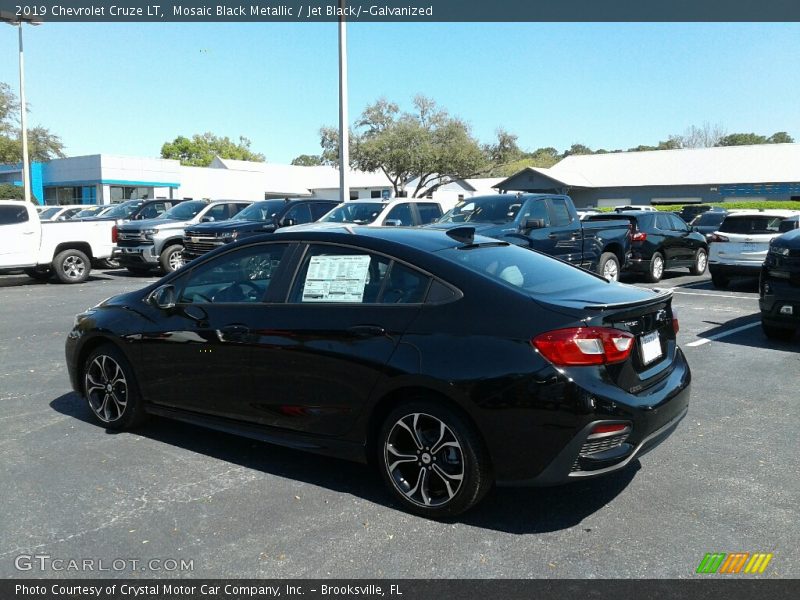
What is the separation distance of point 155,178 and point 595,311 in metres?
56.3

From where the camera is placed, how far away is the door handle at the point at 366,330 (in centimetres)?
418

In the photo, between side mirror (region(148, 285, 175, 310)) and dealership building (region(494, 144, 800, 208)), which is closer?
side mirror (region(148, 285, 175, 310))

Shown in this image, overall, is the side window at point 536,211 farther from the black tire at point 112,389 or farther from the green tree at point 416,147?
the green tree at point 416,147

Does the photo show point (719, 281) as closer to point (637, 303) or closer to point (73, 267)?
point (637, 303)

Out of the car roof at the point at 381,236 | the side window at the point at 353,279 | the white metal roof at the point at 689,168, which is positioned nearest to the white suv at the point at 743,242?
the car roof at the point at 381,236

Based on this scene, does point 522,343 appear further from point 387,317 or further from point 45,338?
point 45,338

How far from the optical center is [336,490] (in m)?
4.49

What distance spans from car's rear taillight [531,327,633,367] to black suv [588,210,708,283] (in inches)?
515

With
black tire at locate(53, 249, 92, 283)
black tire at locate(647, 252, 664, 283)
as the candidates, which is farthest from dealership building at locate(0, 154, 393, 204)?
black tire at locate(647, 252, 664, 283)

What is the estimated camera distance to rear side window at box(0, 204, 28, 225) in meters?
15.3

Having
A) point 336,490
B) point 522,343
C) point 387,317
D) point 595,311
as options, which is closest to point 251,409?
point 336,490

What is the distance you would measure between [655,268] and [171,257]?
1153 cm

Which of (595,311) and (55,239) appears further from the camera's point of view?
(55,239)

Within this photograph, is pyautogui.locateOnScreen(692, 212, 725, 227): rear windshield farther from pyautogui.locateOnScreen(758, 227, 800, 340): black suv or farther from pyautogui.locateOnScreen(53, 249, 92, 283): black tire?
pyautogui.locateOnScreen(53, 249, 92, 283): black tire
